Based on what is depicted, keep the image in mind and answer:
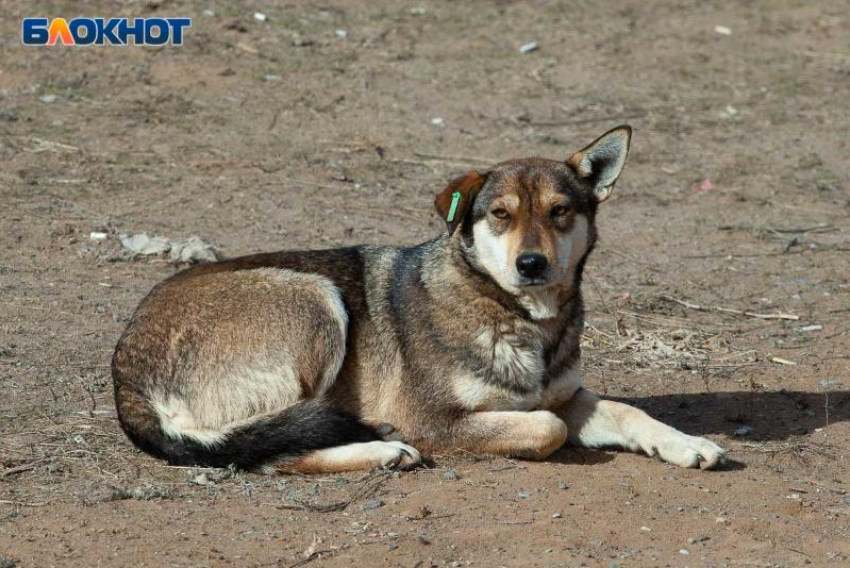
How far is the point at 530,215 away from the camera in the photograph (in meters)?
6.13

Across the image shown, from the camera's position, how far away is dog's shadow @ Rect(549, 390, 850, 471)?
6.89 meters

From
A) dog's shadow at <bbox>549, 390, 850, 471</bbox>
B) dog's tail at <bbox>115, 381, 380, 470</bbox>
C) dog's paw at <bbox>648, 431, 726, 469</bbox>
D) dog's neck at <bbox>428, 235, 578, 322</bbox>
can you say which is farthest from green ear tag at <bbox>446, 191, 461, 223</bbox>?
dog's paw at <bbox>648, 431, 726, 469</bbox>

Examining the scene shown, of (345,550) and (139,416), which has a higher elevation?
(139,416)

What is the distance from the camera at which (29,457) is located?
5996 millimetres

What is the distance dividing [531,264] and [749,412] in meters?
2.07

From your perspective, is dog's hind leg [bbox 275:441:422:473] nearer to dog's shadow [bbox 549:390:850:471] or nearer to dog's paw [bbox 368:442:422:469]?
dog's paw [bbox 368:442:422:469]

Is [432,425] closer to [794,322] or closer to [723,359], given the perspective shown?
[723,359]

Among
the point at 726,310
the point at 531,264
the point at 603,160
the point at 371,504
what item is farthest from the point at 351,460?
the point at 726,310

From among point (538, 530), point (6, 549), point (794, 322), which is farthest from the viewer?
point (794, 322)

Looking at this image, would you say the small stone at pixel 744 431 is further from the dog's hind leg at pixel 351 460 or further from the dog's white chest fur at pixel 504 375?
the dog's hind leg at pixel 351 460

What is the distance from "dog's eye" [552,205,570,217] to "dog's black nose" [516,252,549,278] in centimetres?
34

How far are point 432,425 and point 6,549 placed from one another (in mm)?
2262

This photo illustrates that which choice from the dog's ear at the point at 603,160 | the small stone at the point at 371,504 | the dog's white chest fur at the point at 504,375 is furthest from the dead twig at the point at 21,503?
the dog's ear at the point at 603,160

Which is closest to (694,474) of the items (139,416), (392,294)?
(392,294)
